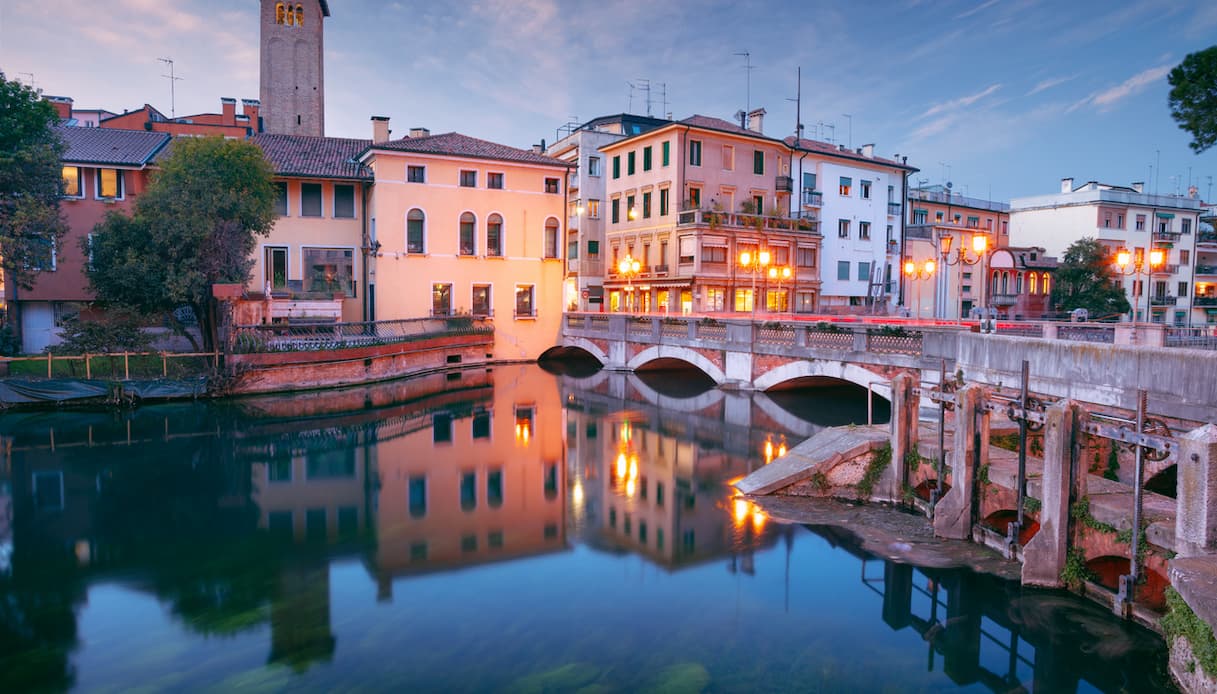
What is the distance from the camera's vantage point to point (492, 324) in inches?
1676

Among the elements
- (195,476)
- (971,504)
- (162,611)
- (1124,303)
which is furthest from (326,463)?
(1124,303)

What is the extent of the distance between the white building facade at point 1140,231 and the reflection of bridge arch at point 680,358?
41.4 m

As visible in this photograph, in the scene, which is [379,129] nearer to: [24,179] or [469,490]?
[24,179]

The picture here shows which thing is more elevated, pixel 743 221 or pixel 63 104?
pixel 63 104

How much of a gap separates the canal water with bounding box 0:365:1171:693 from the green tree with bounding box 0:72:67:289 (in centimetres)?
881

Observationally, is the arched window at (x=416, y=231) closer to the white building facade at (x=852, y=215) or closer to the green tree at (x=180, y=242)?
the green tree at (x=180, y=242)

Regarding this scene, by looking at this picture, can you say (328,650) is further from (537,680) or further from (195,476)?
(195,476)

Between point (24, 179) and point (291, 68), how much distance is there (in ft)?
98.7

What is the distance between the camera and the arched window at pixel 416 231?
132ft

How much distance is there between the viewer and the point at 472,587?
467 inches

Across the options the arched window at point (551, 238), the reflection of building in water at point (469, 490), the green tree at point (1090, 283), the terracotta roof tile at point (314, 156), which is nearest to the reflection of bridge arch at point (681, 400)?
the reflection of building in water at point (469, 490)

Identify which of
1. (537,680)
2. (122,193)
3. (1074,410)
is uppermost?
(122,193)

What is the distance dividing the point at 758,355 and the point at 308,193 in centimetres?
2627

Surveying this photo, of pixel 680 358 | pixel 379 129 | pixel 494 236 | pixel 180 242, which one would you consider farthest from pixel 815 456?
pixel 379 129
